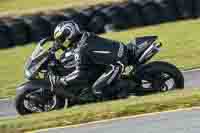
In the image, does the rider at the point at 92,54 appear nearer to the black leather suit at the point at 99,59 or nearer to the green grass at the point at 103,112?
the black leather suit at the point at 99,59

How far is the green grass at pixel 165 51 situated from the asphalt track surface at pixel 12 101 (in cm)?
79

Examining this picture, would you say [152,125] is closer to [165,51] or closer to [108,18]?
[165,51]

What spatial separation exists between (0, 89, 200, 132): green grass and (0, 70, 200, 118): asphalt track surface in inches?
99.3

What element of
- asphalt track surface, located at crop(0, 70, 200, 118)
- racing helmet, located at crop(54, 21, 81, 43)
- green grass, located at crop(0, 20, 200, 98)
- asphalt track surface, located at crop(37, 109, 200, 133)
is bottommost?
green grass, located at crop(0, 20, 200, 98)

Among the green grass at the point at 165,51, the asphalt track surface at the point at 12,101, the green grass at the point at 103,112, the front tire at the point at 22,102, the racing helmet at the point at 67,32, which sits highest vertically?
the racing helmet at the point at 67,32

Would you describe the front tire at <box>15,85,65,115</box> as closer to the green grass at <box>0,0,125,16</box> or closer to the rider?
the rider

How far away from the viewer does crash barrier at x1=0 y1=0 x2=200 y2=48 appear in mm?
23453

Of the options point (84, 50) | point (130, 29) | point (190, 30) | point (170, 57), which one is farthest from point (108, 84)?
point (130, 29)

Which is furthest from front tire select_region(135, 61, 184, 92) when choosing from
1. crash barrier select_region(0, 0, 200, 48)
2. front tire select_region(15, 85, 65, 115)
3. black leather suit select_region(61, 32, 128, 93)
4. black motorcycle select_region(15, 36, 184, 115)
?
crash barrier select_region(0, 0, 200, 48)

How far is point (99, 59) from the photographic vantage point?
12.3 metres

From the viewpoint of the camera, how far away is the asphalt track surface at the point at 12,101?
13.3 m

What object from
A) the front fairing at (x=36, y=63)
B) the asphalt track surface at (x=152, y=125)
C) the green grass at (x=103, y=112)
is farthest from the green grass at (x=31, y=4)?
the asphalt track surface at (x=152, y=125)

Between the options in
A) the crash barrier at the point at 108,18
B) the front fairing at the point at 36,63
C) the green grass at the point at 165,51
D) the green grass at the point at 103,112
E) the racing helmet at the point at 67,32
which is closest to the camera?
the green grass at the point at 103,112

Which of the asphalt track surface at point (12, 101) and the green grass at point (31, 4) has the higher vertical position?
the asphalt track surface at point (12, 101)
